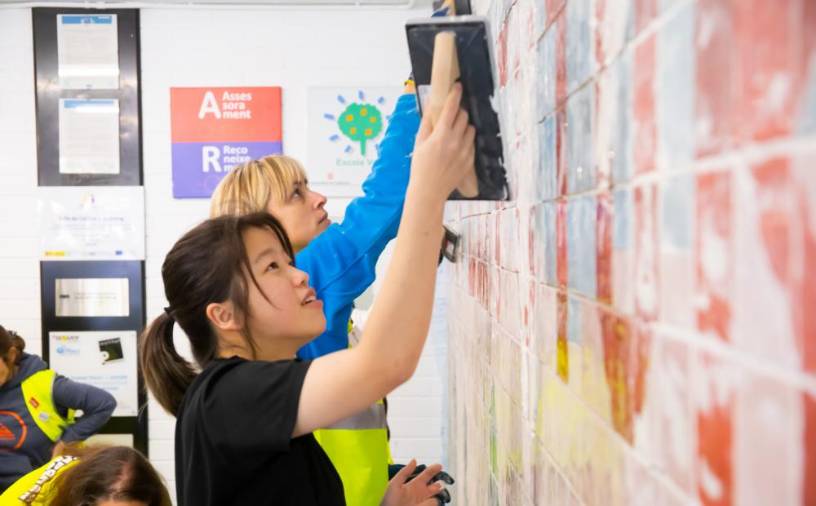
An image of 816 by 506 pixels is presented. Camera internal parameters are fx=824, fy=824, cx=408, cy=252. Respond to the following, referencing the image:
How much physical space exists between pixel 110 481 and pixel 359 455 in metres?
0.60

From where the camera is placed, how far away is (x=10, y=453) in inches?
123

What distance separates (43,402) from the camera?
3.23 metres

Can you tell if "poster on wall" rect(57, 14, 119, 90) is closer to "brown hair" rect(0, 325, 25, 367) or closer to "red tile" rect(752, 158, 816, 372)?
"brown hair" rect(0, 325, 25, 367)

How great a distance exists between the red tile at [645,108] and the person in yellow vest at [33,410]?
2.97m

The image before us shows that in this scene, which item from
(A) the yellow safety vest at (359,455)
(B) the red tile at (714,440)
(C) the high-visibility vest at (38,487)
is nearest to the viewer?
(B) the red tile at (714,440)

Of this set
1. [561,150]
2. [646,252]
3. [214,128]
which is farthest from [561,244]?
[214,128]

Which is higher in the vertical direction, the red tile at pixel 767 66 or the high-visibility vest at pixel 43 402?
the red tile at pixel 767 66

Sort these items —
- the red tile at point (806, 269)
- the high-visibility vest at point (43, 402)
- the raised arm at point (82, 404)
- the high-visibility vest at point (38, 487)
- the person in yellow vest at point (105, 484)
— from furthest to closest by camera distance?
the raised arm at point (82, 404) → the high-visibility vest at point (43, 402) → the high-visibility vest at point (38, 487) → the person in yellow vest at point (105, 484) → the red tile at point (806, 269)

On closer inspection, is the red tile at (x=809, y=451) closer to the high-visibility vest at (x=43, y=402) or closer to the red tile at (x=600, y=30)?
the red tile at (x=600, y=30)

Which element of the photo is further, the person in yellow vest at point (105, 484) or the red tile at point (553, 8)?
the person in yellow vest at point (105, 484)

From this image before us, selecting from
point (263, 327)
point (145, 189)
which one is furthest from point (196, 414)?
point (145, 189)

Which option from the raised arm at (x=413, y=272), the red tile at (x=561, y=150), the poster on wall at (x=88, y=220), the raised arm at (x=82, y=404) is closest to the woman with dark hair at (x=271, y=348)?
the raised arm at (x=413, y=272)

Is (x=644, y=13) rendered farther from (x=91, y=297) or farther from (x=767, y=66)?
(x=91, y=297)

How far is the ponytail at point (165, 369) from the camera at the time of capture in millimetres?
1413
